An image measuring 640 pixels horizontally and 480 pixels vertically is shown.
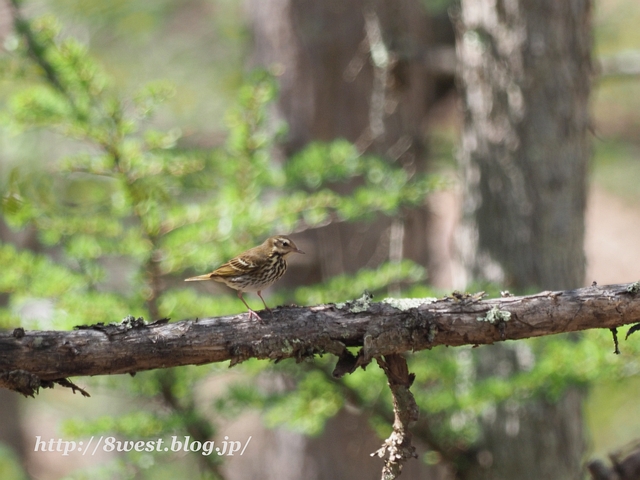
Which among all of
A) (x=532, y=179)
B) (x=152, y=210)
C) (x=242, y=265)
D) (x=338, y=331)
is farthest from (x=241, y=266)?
(x=532, y=179)

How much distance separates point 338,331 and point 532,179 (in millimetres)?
2758

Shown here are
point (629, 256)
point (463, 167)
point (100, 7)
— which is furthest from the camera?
point (629, 256)

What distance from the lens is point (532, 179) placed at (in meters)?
5.20

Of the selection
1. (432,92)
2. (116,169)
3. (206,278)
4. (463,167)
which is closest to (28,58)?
(116,169)

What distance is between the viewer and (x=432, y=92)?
8305 millimetres

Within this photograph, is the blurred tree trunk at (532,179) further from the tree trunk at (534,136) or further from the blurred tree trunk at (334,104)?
the blurred tree trunk at (334,104)

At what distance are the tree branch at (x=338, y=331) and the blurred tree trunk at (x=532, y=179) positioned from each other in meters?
2.18

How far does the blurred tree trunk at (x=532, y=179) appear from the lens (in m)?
5.14

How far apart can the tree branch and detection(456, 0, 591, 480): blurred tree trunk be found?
7.14 feet

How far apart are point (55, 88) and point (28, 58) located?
0.24 m

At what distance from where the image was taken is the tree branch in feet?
9.51

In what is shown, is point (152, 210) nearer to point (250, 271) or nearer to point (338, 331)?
point (250, 271)

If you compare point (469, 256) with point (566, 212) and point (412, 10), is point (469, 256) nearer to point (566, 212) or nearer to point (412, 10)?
point (566, 212)

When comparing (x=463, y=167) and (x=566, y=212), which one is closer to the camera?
(x=566, y=212)
